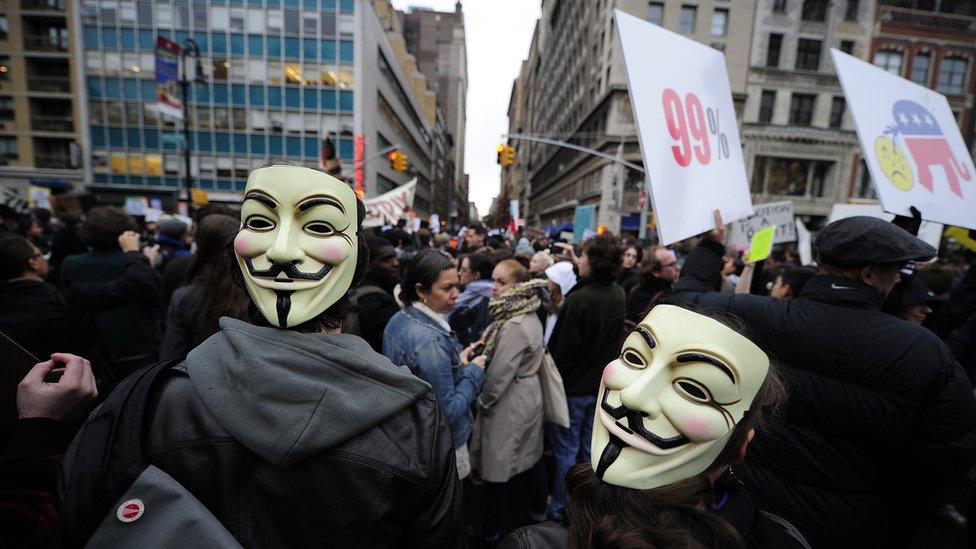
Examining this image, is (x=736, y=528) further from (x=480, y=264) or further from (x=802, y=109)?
(x=802, y=109)

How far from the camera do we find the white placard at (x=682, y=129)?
2.45 metres

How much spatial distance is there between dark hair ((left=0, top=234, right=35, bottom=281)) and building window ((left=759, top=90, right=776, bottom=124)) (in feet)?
122

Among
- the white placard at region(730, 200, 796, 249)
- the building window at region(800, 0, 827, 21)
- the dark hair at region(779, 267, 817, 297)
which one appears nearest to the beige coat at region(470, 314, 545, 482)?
the dark hair at region(779, 267, 817, 297)

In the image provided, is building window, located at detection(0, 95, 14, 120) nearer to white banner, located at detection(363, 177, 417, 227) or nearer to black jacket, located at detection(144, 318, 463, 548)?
white banner, located at detection(363, 177, 417, 227)

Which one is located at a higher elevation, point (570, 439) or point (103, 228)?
point (103, 228)

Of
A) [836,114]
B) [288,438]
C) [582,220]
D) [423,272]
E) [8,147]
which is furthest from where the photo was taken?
[8,147]

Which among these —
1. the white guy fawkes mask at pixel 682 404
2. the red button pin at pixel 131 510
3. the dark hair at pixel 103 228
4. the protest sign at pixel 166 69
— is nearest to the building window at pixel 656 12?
the protest sign at pixel 166 69

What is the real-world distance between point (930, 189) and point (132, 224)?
6.24 metres

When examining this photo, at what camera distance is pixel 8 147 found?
102 feet

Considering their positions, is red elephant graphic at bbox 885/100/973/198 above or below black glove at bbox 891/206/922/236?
above

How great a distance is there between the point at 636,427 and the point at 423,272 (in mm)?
1801

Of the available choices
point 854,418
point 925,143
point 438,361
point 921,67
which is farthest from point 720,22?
point 438,361

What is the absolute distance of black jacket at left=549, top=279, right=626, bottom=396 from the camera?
3618 mm

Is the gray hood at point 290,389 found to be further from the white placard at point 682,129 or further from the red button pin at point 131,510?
the white placard at point 682,129
